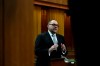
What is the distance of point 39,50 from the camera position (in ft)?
17.4

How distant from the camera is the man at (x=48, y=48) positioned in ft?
17.0

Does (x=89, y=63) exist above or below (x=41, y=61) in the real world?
above

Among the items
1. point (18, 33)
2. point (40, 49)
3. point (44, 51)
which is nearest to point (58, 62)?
point (44, 51)

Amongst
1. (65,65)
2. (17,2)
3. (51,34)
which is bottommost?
(65,65)

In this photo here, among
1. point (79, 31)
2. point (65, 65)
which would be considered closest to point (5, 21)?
point (65, 65)

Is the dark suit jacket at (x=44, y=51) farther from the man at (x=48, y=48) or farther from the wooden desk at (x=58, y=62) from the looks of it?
the wooden desk at (x=58, y=62)

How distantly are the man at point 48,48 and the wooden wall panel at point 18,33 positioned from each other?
2.78 feet

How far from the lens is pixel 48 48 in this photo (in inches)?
210

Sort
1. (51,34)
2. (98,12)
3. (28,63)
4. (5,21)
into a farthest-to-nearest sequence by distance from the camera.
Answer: (51,34) → (28,63) → (5,21) → (98,12)

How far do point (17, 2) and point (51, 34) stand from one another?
164 centimetres

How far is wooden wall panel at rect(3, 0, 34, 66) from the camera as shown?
13.3ft

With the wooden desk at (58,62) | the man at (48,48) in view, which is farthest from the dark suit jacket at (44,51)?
the wooden desk at (58,62)

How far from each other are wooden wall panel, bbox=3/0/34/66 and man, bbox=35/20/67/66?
847 millimetres

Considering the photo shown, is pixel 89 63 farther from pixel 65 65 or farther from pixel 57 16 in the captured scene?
pixel 57 16
